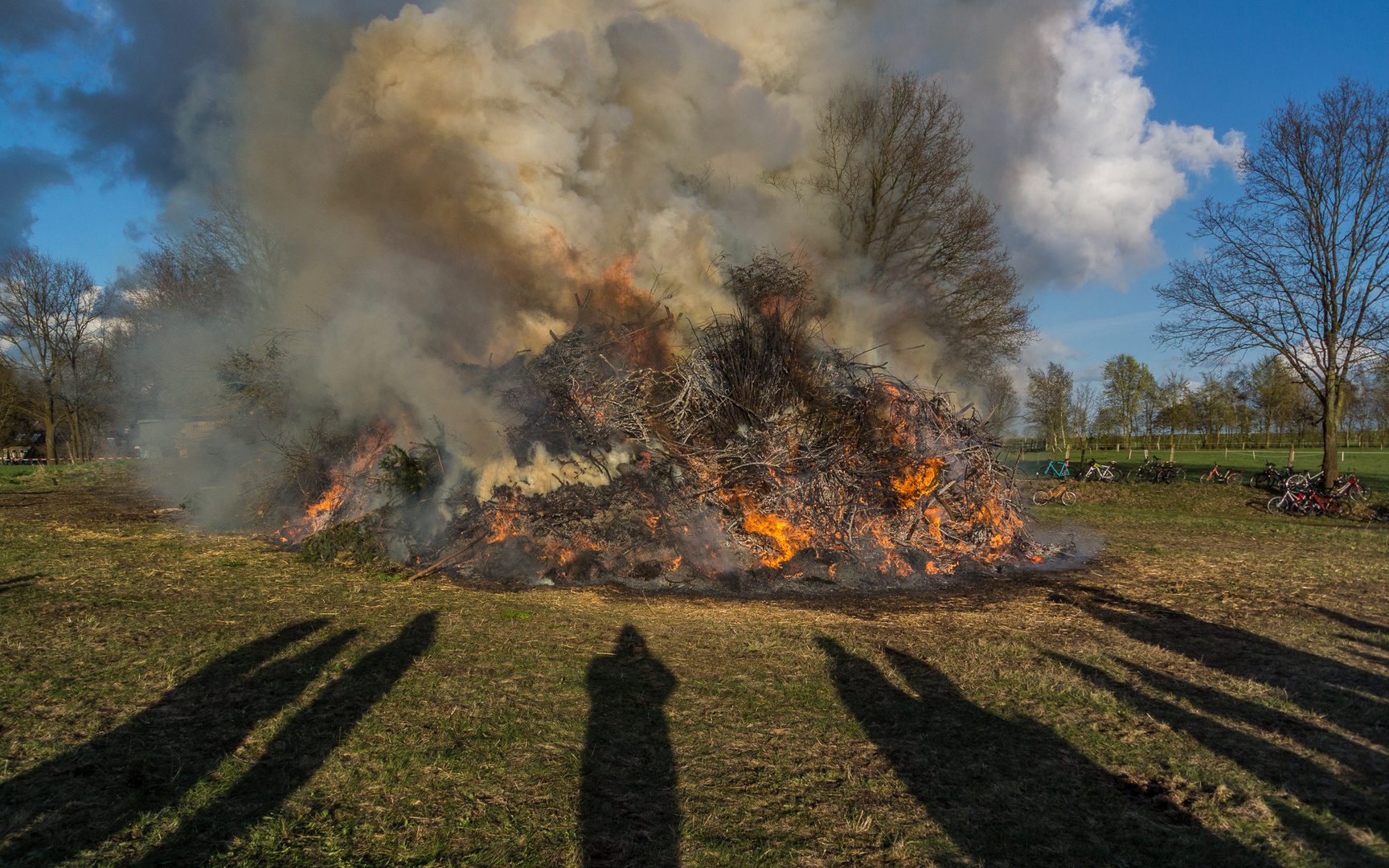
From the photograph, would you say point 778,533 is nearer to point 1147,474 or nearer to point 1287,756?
point 1287,756

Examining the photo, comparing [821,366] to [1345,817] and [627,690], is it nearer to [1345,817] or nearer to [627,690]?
[627,690]

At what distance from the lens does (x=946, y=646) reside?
221 inches

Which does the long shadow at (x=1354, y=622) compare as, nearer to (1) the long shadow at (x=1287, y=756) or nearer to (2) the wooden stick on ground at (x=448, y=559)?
(1) the long shadow at (x=1287, y=756)

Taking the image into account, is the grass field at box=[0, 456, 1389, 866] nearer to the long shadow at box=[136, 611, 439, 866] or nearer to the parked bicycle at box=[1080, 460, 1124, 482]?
the long shadow at box=[136, 611, 439, 866]

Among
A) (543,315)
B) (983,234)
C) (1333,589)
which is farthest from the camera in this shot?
(983,234)

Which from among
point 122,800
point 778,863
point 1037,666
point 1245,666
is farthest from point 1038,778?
point 122,800

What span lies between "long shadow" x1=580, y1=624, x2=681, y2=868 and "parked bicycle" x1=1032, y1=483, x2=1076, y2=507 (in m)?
16.2

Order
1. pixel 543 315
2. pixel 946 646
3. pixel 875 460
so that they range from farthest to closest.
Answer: pixel 543 315 → pixel 875 460 → pixel 946 646

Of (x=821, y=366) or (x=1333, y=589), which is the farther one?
(x=821, y=366)

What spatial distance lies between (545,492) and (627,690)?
4.93 m

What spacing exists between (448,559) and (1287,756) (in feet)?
26.9

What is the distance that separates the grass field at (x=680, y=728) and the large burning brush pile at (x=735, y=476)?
1138 millimetres

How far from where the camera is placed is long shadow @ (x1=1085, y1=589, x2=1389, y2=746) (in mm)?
4227

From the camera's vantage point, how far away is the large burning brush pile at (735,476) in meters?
8.46
